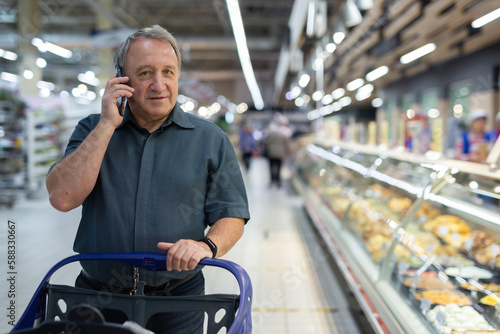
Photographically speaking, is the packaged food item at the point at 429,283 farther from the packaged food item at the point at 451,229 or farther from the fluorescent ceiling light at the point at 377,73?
the fluorescent ceiling light at the point at 377,73

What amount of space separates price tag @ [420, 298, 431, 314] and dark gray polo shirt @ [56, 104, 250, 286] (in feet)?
5.00

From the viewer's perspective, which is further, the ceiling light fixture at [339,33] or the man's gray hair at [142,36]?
the ceiling light fixture at [339,33]

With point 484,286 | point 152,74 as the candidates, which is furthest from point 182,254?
point 484,286

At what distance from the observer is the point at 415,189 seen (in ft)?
11.2

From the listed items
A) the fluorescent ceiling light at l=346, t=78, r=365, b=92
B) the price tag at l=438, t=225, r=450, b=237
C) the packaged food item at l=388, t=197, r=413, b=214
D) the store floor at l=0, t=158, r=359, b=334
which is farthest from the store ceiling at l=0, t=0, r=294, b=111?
the price tag at l=438, t=225, r=450, b=237

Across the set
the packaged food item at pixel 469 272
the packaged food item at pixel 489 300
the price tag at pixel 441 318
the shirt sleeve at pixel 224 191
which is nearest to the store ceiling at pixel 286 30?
the shirt sleeve at pixel 224 191

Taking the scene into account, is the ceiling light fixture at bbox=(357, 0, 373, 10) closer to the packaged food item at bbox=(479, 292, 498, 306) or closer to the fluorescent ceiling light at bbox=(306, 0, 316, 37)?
the fluorescent ceiling light at bbox=(306, 0, 316, 37)

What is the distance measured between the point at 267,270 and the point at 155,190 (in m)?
3.54

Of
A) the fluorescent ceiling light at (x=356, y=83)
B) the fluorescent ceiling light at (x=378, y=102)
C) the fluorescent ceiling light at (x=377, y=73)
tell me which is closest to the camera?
the fluorescent ceiling light at (x=377, y=73)

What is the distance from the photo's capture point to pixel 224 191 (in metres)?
1.61

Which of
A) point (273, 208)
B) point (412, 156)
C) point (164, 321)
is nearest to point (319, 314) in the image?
point (412, 156)

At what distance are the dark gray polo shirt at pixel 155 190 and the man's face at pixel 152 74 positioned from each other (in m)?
0.09

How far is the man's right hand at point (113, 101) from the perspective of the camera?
1407mm

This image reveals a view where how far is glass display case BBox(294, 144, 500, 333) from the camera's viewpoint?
2499mm
